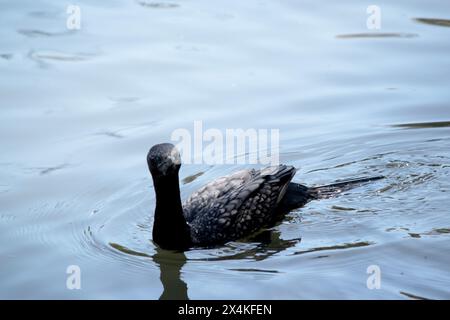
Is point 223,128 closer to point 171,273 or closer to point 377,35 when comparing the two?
point 171,273

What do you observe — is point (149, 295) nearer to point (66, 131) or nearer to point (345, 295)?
point (345, 295)

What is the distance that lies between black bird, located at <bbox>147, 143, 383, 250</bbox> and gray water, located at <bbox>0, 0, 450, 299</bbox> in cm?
15

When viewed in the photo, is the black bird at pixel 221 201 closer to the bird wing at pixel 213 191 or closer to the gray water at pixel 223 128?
the bird wing at pixel 213 191

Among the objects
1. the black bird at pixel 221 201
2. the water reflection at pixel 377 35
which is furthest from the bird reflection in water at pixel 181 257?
the water reflection at pixel 377 35

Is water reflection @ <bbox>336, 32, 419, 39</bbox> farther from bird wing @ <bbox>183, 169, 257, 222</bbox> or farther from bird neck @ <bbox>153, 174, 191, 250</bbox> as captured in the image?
bird neck @ <bbox>153, 174, 191, 250</bbox>

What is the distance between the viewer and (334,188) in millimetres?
9695

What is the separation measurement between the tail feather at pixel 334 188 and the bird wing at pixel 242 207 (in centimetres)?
36

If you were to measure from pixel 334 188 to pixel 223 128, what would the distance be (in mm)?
1936

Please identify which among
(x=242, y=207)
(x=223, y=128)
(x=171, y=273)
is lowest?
(x=171, y=273)

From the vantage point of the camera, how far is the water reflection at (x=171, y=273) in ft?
25.7

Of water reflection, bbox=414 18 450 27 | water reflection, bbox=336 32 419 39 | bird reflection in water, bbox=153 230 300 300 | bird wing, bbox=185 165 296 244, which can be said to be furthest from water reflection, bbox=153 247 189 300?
water reflection, bbox=414 18 450 27

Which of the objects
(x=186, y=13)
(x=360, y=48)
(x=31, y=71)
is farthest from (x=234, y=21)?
(x=31, y=71)

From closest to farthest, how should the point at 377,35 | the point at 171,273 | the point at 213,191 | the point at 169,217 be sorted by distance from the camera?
the point at 171,273 → the point at 169,217 → the point at 213,191 → the point at 377,35

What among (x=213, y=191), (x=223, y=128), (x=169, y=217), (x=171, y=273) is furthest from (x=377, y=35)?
(x=171, y=273)
